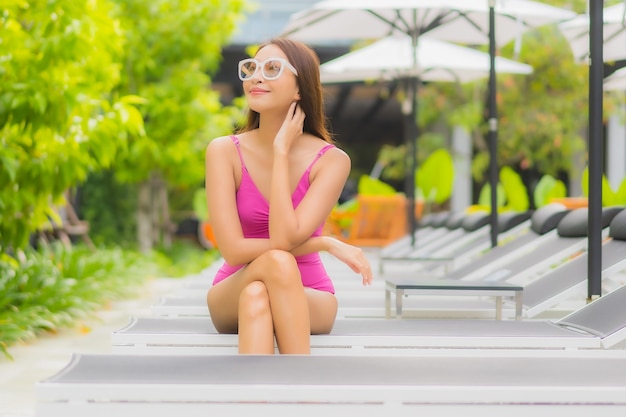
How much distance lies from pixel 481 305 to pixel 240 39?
59.9ft

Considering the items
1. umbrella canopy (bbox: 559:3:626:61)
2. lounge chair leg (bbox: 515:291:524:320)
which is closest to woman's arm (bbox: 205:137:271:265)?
lounge chair leg (bbox: 515:291:524:320)

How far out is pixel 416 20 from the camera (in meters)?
9.30

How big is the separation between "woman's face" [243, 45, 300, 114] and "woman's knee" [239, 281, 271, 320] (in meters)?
0.75

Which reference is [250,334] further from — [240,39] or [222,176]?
[240,39]

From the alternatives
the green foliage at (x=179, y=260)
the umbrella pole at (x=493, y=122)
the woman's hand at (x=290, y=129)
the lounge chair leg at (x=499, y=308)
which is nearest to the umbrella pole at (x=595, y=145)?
the lounge chair leg at (x=499, y=308)

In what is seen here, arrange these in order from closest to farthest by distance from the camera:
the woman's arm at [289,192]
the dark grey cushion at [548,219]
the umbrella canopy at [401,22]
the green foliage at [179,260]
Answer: the woman's arm at [289,192], the dark grey cushion at [548,219], the umbrella canopy at [401,22], the green foliage at [179,260]

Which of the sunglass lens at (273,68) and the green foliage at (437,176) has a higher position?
the sunglass lens at (273,68)

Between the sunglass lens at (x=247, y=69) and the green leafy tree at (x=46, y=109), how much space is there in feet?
7.46

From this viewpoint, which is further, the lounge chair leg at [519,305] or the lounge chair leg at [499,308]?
the lounge chair leg at [499,308]

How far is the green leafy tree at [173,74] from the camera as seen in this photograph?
13.1m

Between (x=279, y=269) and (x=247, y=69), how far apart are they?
0.89 meters

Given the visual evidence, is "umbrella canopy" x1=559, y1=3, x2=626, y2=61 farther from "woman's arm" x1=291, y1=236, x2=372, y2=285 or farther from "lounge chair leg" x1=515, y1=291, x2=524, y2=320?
"woman's arm" x1=291, y1=236, x2=372, y2=285

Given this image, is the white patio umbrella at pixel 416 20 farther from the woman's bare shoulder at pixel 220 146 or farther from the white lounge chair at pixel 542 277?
the woman's bare shoulder at pixel 220 146

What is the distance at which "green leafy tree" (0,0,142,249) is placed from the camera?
5.68 meters
